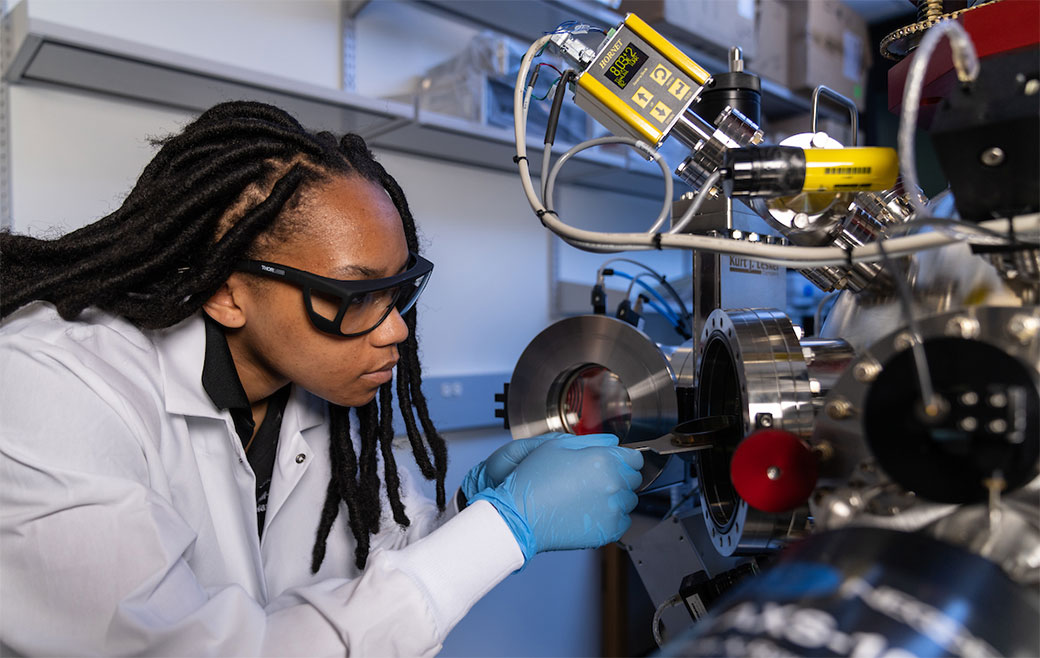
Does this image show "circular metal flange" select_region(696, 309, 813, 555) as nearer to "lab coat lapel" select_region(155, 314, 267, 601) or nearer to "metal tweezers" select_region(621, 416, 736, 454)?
"metal tweezers" select_region(621, 416, 736, 454)

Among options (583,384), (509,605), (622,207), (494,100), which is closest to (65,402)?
(583,384)

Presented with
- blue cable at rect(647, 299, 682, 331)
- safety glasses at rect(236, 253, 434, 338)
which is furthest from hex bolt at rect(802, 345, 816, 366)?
blue cable at rect(647, 299, 682, 331)

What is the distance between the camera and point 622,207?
99.1 inches

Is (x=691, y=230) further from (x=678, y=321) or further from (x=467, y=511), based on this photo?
(x=678, y=321)

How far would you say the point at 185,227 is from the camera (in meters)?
0.85

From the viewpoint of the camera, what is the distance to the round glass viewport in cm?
96

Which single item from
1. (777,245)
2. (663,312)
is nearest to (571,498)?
(777,245)

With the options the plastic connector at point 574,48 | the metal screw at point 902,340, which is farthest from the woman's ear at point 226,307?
the metal screw at point 902,340

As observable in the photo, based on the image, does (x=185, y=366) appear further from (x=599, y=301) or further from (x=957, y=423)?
(x=957, y=423)

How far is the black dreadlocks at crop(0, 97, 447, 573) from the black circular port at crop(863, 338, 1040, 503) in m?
0.69

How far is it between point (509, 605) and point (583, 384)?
4.58 ft

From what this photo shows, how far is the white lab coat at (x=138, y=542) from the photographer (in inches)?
24.3

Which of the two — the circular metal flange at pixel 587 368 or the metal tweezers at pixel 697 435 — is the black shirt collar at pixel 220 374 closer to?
the circular metal flange at pixel 587 368

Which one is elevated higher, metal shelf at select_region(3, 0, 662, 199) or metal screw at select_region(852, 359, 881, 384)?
metal shelf at select_region(3, 0, 662, 199)
